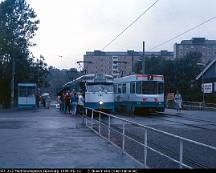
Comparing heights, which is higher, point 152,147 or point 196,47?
point 196,47

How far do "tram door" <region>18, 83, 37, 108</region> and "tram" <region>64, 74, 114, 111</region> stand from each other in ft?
51.6

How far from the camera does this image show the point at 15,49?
64.6 metres

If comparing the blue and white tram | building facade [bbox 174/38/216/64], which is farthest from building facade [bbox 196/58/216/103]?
building facade [bbox 174/38/216/64]

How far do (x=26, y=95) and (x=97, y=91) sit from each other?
16.9 meters

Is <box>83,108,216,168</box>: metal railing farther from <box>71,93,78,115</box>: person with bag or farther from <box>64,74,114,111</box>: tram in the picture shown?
<box>64,74,114,111</box>: tram

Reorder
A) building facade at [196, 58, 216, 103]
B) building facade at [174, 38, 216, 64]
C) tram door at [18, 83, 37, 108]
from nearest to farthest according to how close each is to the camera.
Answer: tram door at [18, 83, 37, 108] < building facade at [196, 58, 216, 103] < building facade at [174, 38, 216, 64]

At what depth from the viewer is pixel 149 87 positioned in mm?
38812

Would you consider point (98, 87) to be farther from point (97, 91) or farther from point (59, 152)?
point (59, 152)

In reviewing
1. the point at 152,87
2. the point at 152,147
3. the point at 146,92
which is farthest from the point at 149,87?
the point at 152,147

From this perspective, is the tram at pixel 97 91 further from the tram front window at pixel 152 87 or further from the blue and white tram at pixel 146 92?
the tram front window at pixel 152 87

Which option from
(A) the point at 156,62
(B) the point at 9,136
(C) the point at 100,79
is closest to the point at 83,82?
(C) the point at 100,79

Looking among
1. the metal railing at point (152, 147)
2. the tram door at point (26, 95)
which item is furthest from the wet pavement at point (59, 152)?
the tram door at point (26, 95)

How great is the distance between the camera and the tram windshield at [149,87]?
38594mm

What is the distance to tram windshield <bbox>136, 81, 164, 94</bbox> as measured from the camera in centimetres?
3859
